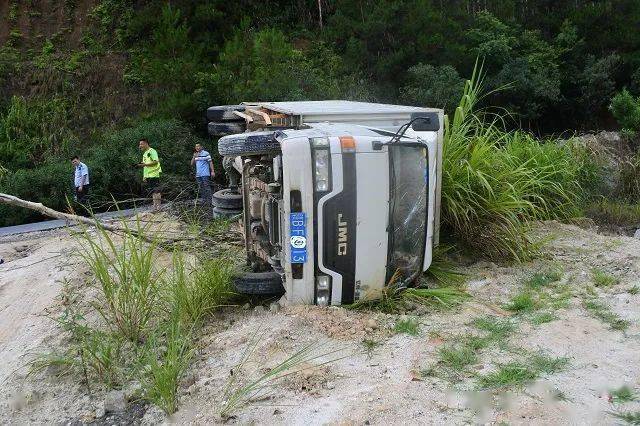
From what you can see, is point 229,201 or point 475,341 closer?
point 475,341

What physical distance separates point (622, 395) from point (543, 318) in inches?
56.3

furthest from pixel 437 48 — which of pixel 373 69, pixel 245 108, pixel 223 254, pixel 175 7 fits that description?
pixel 223 254

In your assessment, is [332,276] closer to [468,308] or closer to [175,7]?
[468,308]

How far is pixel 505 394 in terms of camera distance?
170 inches

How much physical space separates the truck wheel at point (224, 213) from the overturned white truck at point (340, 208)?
1809 millimetres

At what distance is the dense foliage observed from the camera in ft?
53.8

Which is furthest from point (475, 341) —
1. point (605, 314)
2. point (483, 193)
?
point (483, 193)

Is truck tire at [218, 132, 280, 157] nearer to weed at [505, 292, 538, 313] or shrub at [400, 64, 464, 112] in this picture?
weed at [505, 292, 538, 313]

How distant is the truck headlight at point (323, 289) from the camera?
570 centimetres

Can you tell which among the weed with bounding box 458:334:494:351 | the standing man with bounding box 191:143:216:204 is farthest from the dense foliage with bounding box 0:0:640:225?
the weed with bounding box 458:334:494:351

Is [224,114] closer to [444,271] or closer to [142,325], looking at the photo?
[444,271]

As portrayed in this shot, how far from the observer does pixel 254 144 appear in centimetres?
610

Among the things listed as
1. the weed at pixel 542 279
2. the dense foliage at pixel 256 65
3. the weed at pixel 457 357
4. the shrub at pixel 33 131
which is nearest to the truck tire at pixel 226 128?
the weed at pixel 542 279

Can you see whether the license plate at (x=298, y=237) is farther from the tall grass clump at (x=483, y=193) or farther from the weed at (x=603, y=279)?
the weed at (x=603, y=279)
